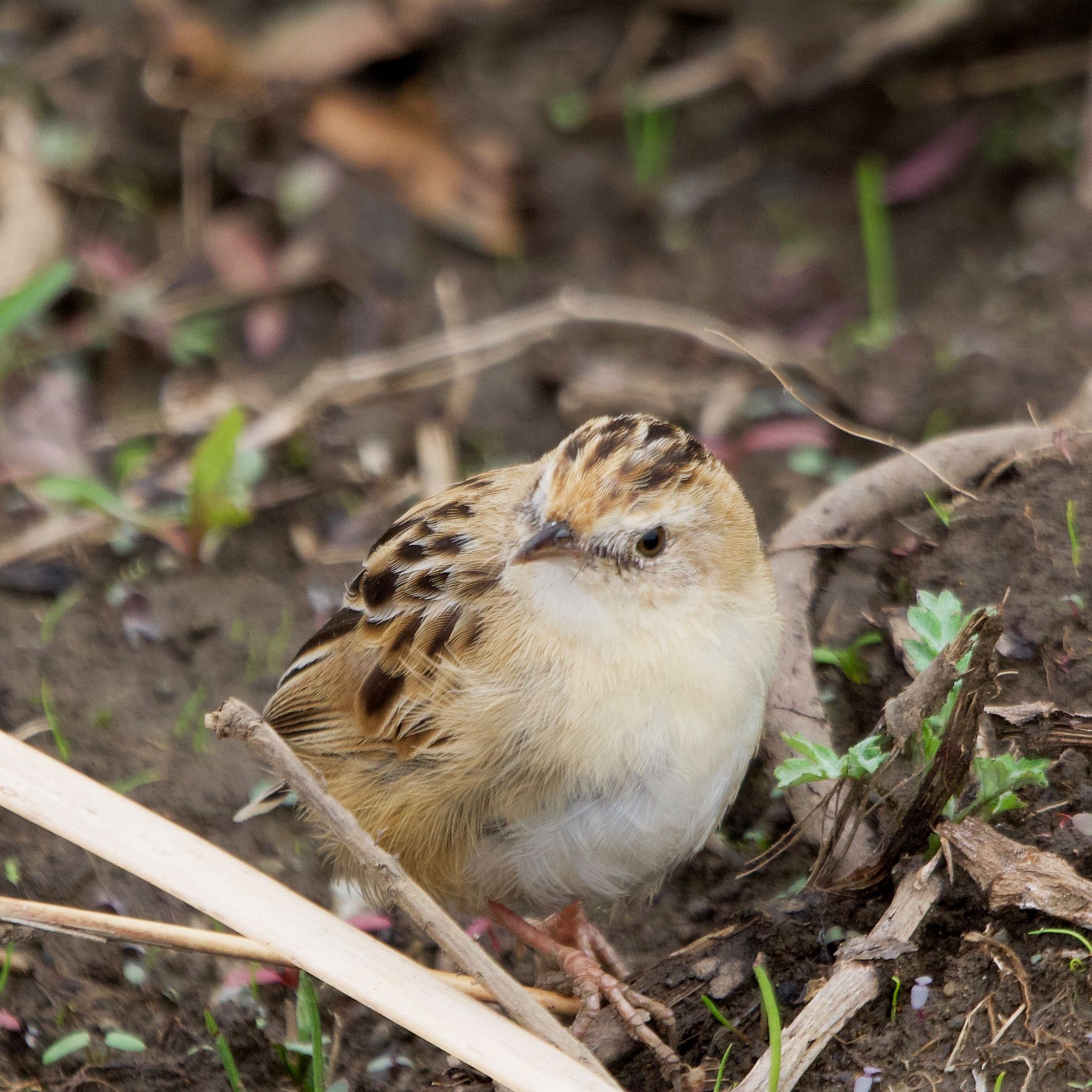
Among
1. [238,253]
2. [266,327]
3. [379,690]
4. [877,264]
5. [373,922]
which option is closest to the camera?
[379,690]

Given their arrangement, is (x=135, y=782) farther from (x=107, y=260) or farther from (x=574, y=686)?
(x=107, y=260)

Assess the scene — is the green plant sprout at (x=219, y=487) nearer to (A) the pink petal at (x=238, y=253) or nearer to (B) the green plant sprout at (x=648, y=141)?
(A) the pink petal at (x=238, y=253)

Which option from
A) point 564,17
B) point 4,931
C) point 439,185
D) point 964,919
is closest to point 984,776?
point 964,919

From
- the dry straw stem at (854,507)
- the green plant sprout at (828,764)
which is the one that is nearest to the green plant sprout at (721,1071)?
the green plant sprout at (828,764)

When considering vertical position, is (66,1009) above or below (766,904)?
below

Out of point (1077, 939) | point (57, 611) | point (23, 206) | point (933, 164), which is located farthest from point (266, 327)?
point (1077, 939)

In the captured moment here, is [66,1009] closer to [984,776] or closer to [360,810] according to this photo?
[360,810]

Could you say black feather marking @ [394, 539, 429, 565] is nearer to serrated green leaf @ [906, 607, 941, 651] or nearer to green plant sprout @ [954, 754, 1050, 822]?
serrated green leaf @ [906, 607, 941, 651]
